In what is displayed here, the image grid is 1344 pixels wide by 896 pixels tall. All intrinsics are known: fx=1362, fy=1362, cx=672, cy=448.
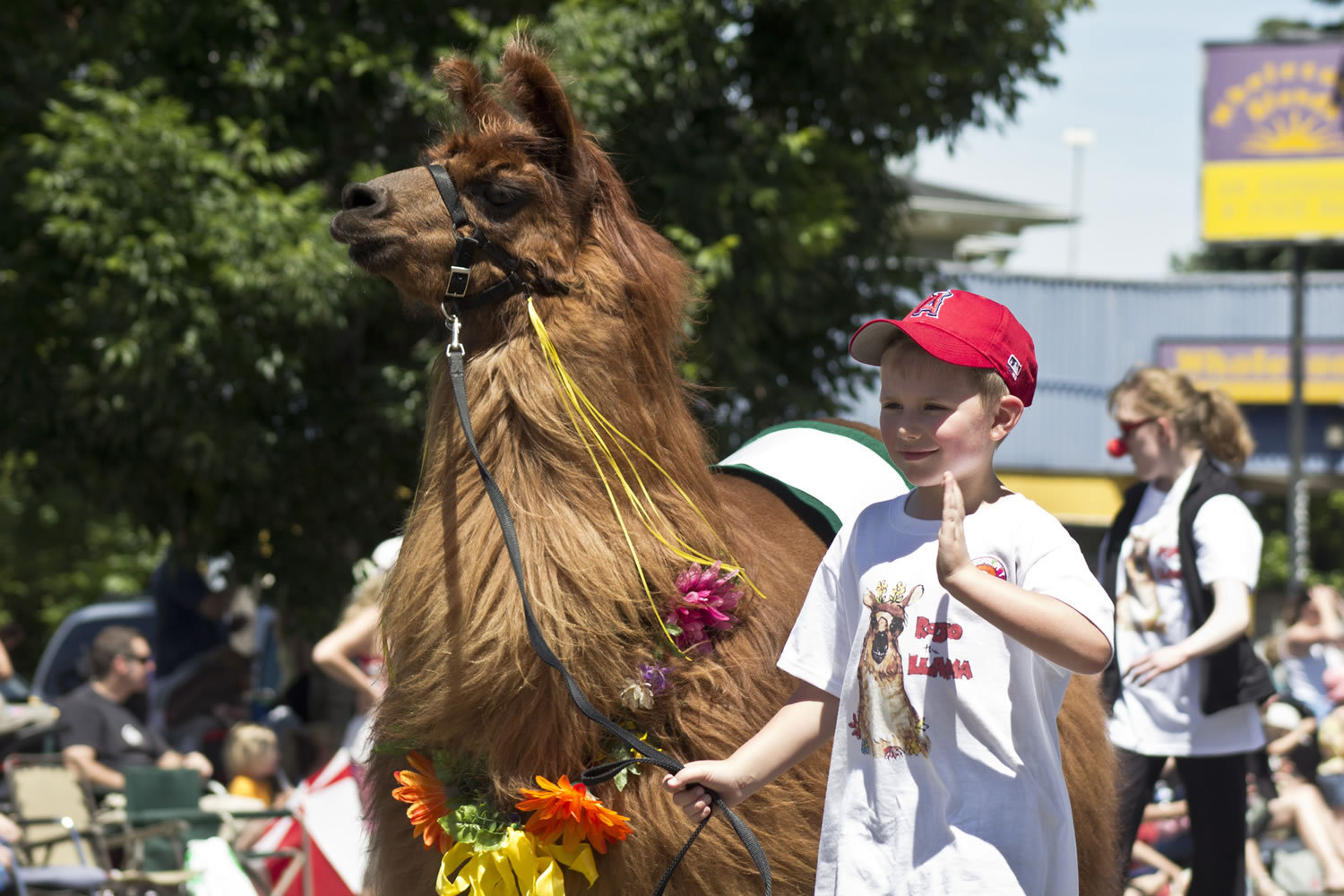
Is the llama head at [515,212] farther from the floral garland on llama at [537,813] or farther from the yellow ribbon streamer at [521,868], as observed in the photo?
the yellow ribbon streamer at [521,868]

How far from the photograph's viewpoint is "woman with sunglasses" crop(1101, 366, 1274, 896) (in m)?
4.20

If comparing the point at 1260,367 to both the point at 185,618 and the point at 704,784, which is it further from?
the point at 704,784

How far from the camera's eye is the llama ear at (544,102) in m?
2.87

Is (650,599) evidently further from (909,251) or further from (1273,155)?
(1273,155)

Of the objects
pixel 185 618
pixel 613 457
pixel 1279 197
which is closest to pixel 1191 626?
pixel 613 457

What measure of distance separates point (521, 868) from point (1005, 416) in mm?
1255

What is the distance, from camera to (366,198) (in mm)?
2822

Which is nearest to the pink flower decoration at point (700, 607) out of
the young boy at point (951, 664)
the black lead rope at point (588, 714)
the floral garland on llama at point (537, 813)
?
the floral garland on llama at point (537, 813)

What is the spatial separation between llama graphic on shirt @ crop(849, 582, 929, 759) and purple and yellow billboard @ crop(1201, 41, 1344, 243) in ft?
51.9

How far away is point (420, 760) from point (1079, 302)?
18266mm

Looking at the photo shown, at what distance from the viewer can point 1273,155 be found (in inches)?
642

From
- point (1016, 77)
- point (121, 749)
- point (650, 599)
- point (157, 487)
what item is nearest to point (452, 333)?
point (650, 599)

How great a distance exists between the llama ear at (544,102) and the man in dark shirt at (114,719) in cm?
488

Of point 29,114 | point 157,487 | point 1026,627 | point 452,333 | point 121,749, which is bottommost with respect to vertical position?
point 121,749
